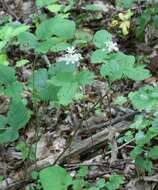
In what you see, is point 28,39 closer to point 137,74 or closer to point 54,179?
point 137,74

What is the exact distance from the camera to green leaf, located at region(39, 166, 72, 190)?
2.01 metres

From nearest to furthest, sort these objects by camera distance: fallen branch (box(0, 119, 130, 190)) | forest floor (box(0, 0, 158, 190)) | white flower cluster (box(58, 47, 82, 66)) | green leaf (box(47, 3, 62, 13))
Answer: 1. white flower cluster (box(58, 47, 82, 66))
2. forest floor (box(0, 0, 158, 190))
3. fallen branch (box(0, 119, 130, 190))
4. green leaf (box(47, 3, 62, 13))

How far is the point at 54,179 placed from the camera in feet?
6.75

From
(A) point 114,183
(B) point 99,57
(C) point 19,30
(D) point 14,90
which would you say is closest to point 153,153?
(A) point 114,183

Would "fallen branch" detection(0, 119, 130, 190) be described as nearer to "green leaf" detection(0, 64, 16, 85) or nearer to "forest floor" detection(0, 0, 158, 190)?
"forest floor" detection(0, 0, 158, 190)

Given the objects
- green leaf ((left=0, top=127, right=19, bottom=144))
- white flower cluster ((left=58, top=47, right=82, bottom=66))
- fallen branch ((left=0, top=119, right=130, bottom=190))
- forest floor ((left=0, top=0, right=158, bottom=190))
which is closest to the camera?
white flower cluster ((left=58, top=47, right=82, bottom=66))

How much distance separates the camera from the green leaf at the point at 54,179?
201 cm

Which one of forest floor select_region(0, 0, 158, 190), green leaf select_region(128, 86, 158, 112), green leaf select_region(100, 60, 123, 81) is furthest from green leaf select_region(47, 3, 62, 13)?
green leaf select_region(100, 60, 123, 81)

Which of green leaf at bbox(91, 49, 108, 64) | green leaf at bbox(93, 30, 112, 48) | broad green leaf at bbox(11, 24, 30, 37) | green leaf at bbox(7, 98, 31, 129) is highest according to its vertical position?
broad green leaf at bbox(11, 24, 30, 37)

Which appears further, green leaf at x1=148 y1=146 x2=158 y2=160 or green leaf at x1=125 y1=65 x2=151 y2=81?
green leaf at x1=148 y1=146 x2=158 y2=160

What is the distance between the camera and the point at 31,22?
4777mm

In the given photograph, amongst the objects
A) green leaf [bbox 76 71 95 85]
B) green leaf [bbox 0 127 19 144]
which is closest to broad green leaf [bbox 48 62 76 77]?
green leaf [bbox 76 71 95 85]

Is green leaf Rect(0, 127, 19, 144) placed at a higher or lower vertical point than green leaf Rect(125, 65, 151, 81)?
lower

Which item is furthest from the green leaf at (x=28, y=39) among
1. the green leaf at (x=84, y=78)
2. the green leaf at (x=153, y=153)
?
the green leaf at (x=153, y=153)
